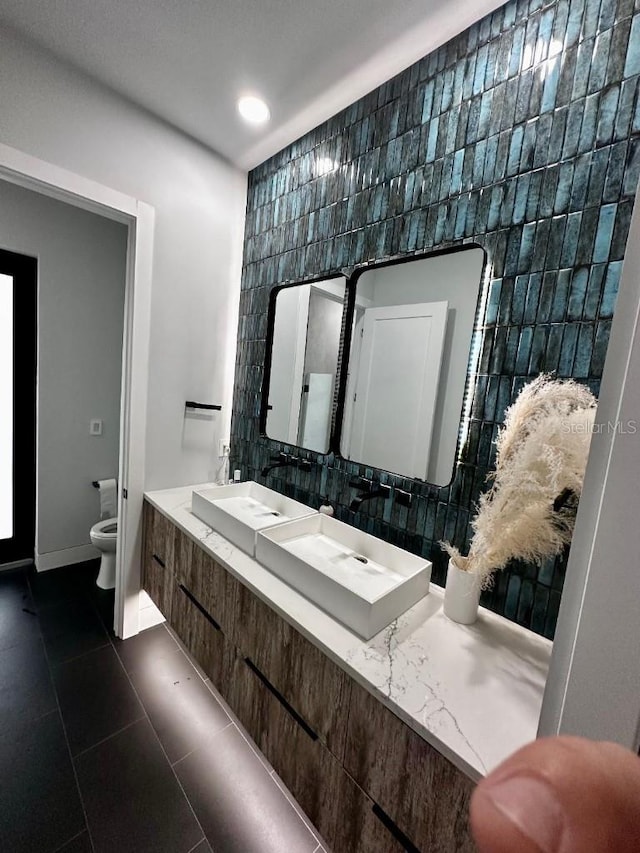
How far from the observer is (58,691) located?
1.56 m

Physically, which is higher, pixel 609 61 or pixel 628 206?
pixel 609 61

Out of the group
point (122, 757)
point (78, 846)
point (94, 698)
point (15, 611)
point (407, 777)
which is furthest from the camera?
point (15, 611)

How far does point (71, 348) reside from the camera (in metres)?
2.43

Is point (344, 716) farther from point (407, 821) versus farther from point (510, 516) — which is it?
point (510, 516)

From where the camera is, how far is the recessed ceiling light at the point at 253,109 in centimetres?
155

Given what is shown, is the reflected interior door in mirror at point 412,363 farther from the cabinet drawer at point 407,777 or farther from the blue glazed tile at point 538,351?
the cabinet drawer at point 407,777

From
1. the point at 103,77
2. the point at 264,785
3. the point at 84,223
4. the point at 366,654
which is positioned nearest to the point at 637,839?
the point at 366,654

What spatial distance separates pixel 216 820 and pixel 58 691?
36.2 inches

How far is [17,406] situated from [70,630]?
1488 mm

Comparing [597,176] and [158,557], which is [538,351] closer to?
[597,176]

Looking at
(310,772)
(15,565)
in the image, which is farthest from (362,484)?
(15,565)

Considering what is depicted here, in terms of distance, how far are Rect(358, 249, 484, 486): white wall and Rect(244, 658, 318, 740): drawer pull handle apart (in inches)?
32.9

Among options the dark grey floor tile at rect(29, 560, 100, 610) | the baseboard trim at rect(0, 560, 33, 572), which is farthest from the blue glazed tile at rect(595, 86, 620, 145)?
the baseboard trim at rect(0, 560, 33, 572)

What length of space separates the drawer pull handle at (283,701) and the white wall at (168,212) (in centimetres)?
112
